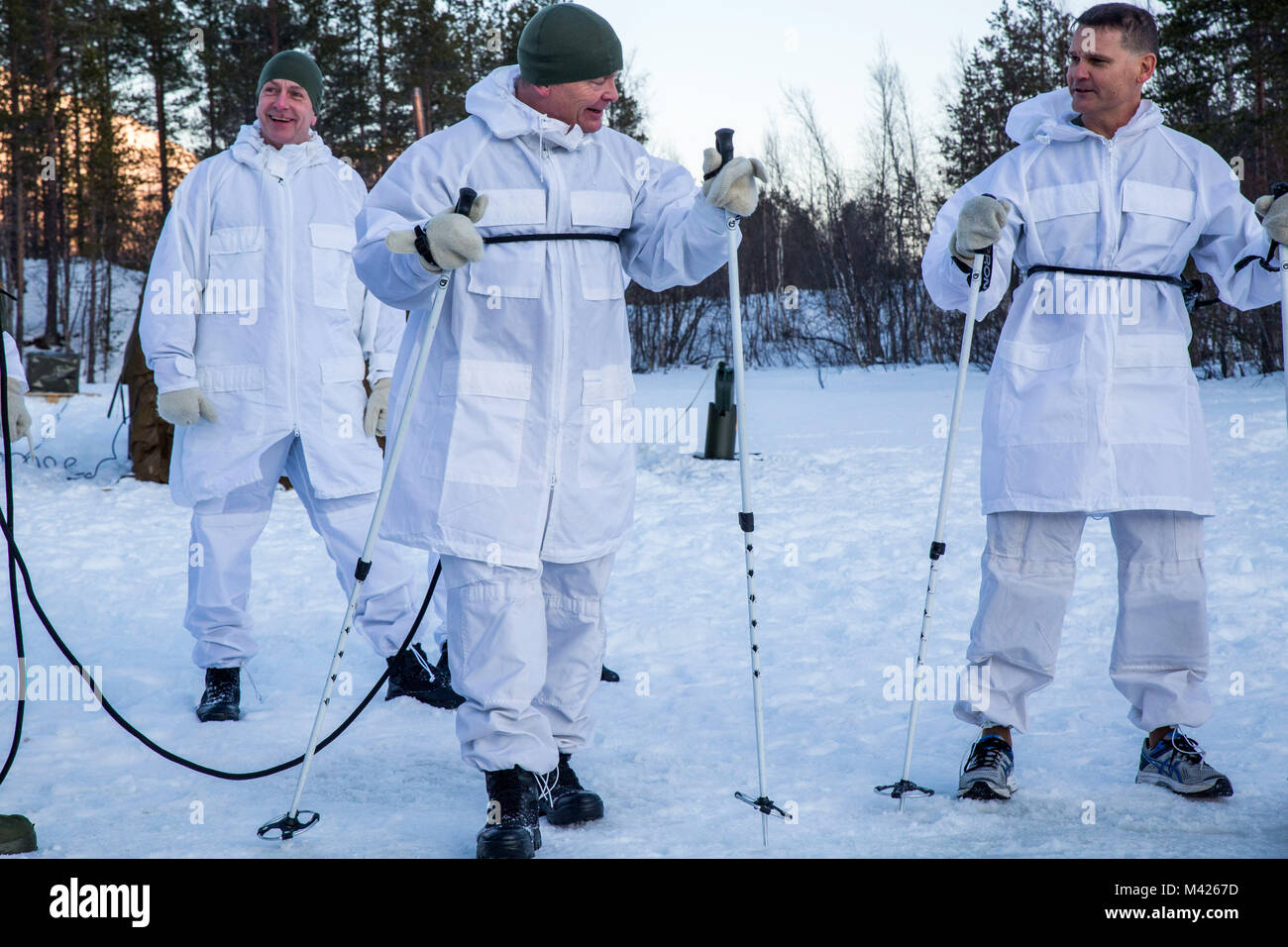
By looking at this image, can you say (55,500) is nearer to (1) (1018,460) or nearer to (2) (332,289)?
(2) (332,289)

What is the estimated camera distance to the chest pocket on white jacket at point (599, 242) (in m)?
2.77

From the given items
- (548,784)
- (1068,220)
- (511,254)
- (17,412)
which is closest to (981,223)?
(1068,220)

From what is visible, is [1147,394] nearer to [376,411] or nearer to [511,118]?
[511,118]

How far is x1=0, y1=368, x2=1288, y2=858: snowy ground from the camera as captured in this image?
2645mm

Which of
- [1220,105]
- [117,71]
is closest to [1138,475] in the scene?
[1220,105]

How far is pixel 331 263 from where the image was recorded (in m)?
3.99

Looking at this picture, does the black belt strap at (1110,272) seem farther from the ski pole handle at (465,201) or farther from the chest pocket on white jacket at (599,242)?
the ski pole handle at (465,201)

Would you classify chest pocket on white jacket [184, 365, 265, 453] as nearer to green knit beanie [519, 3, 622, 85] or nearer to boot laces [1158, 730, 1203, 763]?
green knit beanie [519, 3, 622, 85]

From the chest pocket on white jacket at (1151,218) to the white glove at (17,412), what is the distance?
3118mm

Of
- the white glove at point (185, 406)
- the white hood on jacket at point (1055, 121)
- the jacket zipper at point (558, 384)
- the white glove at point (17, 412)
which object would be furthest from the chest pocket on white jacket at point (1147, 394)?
the white glove at point (17, 412)

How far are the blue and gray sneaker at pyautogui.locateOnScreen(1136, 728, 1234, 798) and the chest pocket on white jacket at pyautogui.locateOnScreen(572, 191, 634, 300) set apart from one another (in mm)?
1835

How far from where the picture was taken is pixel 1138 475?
2.91m

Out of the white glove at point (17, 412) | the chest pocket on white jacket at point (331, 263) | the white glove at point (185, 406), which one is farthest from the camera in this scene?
the chest pocket on white jacket at point (331, 263)

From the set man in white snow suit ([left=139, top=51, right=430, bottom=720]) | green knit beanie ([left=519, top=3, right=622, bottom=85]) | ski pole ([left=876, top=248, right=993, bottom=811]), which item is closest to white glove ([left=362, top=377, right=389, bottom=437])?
man in white snow suit ([left=139, top=51, right=430, bottom=720])
